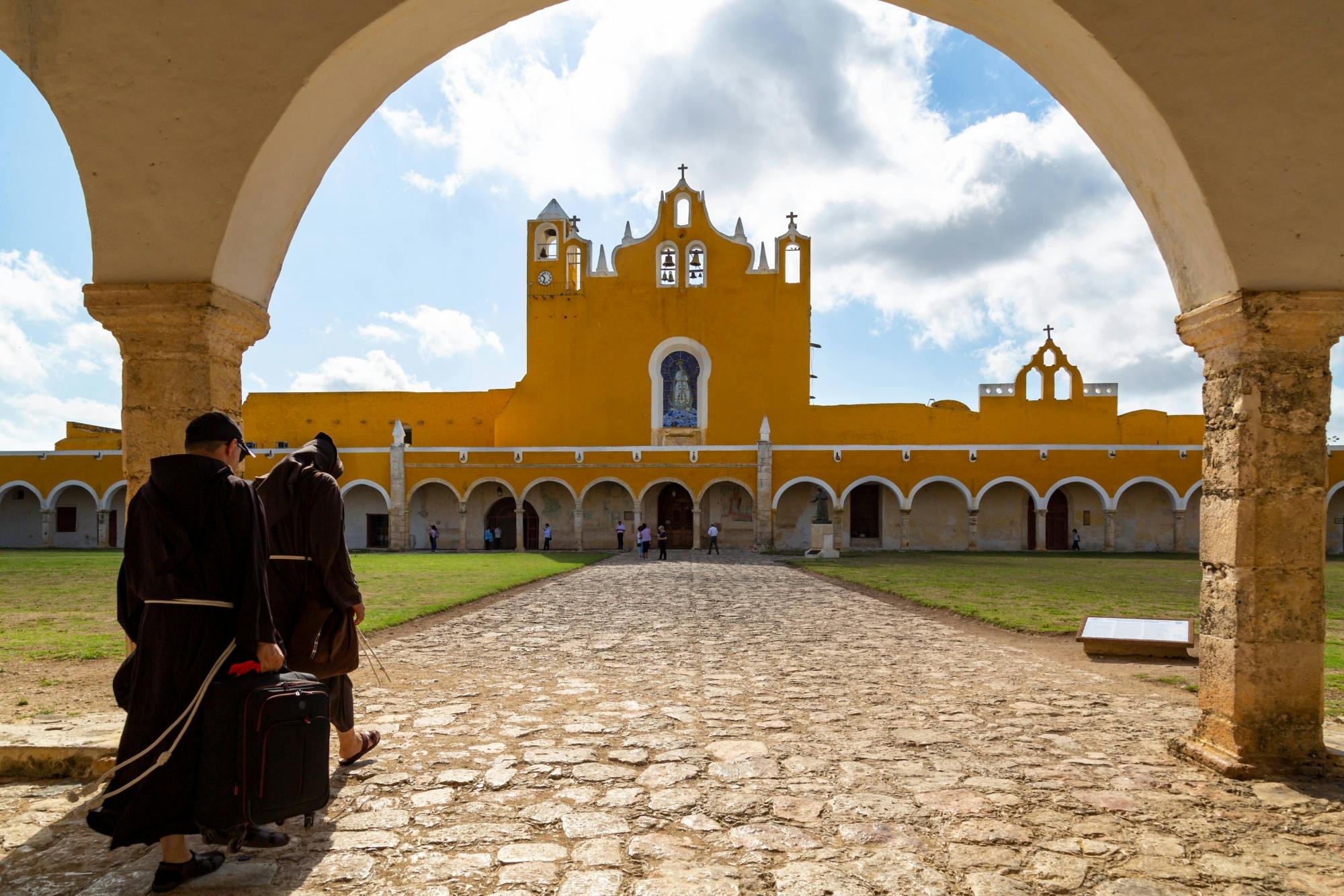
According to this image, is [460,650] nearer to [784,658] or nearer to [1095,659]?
[784,658]

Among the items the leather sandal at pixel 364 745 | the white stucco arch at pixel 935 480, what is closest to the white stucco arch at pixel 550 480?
the white stucco arch at pixel 935 480

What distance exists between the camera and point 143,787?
279 centimetres

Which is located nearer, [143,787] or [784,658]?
[143,787]

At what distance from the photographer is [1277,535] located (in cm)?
403

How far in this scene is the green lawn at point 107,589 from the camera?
8477 mm

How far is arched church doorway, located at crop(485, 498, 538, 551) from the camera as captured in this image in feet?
98.6

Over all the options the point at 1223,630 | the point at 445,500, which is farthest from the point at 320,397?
the point at 1223,630

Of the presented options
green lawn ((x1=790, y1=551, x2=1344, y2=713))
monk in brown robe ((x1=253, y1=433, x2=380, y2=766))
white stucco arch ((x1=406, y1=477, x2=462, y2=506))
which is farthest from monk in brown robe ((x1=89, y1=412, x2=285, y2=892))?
white stucco arch ((x1=406, y1=477, x2=462, y2=506))

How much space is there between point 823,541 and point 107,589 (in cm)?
1648

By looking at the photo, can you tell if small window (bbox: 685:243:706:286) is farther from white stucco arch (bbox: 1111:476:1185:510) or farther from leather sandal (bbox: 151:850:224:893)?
leather sandal (bbox: 151:850:224:893)

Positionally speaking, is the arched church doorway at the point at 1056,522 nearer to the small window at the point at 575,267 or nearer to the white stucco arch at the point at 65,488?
the small window at the point at 575,267

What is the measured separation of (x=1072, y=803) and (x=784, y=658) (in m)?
3.74

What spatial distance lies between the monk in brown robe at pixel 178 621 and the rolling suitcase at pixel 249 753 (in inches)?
2.8

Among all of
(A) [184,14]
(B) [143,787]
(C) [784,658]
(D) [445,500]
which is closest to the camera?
(B) [143,787]
